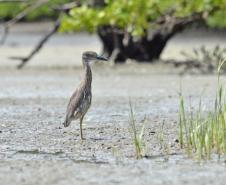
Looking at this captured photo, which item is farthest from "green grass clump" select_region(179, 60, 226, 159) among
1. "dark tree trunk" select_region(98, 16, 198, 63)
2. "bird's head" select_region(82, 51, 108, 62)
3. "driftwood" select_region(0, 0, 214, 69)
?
"dark tree trunk" select_region(98, 16, 198, 63)

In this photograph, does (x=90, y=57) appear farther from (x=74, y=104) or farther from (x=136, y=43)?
(x=136, y=43)

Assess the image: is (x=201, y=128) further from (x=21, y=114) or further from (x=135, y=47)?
(x=135, y=47)

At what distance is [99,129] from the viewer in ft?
33.7

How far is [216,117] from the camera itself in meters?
8.22

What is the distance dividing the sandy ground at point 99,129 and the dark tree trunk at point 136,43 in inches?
22.7

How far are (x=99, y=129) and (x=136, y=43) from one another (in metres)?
10.3

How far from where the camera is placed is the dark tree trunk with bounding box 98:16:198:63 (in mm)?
20000

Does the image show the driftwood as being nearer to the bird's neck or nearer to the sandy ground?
the sandy ground

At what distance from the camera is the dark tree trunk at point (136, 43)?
20000 mm

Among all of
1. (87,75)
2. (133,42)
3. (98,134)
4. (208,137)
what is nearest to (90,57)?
(87,75)

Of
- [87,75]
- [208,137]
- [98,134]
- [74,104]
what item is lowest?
[98,134]

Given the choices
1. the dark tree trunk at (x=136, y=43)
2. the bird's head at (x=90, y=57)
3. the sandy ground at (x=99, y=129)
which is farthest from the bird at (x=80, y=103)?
the dark tree trunk at (x=136, y=43)

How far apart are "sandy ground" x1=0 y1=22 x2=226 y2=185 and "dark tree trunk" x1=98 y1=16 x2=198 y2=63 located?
22.7 inches

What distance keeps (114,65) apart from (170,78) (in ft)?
10.0
